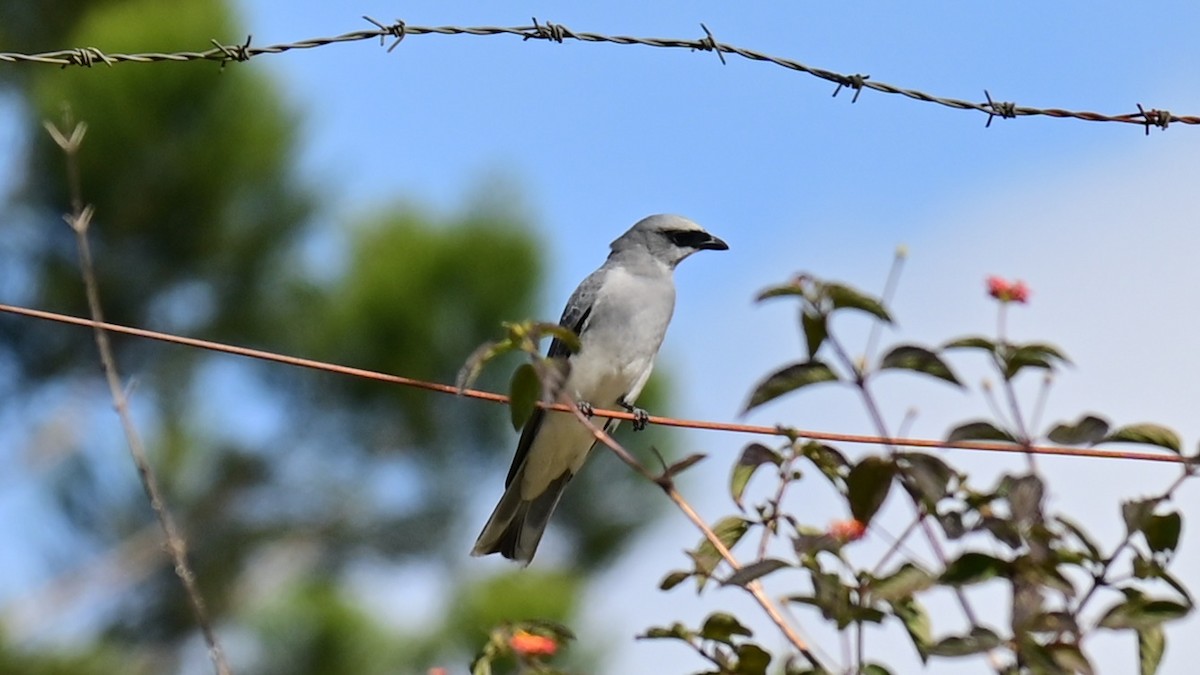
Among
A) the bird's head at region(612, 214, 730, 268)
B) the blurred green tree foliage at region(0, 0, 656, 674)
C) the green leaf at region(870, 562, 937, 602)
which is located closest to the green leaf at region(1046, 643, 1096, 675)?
the green leaf at region(870, 562, 937, 602)

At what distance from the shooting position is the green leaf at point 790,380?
1.98 metres

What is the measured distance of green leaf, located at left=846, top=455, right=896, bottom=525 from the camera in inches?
75.2

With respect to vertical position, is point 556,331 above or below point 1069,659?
above

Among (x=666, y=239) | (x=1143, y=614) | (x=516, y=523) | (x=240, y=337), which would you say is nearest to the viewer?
(x=1143, y=614)

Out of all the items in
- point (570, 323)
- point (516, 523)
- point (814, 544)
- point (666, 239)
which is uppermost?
point (666, 239)

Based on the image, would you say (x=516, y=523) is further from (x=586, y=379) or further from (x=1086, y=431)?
(x=1086, y=431)

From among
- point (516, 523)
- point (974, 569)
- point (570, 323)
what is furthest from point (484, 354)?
point (570, 323)

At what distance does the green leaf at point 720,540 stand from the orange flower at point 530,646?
23 centimetres

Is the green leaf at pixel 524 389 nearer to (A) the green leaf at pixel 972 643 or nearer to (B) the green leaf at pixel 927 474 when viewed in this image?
(B) the green leaf at pixel 927 474

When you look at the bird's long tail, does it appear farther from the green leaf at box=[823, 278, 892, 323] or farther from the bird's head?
the green leaf at box=[823, 278, 892, 323]

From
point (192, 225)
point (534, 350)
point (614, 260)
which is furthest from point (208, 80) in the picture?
point (534, 350)

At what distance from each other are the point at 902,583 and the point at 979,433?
0.20m

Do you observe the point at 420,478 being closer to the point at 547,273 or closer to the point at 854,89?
the point at 547,273

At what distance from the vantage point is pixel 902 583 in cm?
190
